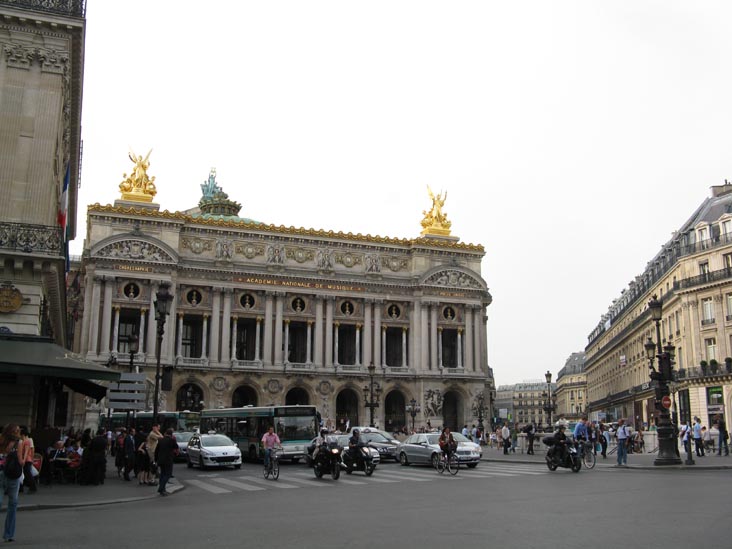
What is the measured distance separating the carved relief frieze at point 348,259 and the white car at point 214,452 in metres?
35.4

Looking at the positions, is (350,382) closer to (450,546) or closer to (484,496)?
(484,496)

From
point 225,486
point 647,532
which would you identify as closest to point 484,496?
point 647,532

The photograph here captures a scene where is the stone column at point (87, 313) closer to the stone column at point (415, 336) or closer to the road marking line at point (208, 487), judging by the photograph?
the stone column at point (415, 336)

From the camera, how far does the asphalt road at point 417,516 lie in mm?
11492

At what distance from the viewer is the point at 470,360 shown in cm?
6912

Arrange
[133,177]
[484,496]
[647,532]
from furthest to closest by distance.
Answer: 1. [133,177]
2. [484,496]
3. [647,532]

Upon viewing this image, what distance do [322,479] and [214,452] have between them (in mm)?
6753

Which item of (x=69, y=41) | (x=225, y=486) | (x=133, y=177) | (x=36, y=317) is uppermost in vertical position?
(x=133, y=177)

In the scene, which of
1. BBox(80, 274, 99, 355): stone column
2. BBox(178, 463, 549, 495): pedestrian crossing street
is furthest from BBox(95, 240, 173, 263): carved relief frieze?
BBox(178, 463, 549, 495): pedestrian crossing street

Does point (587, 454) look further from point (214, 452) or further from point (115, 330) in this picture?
point (115, 330)

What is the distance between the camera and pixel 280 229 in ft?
212

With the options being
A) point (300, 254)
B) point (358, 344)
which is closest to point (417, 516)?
point (300, 254)

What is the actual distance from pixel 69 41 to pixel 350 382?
44.1 m

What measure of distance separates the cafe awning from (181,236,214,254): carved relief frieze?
39.9 metres
